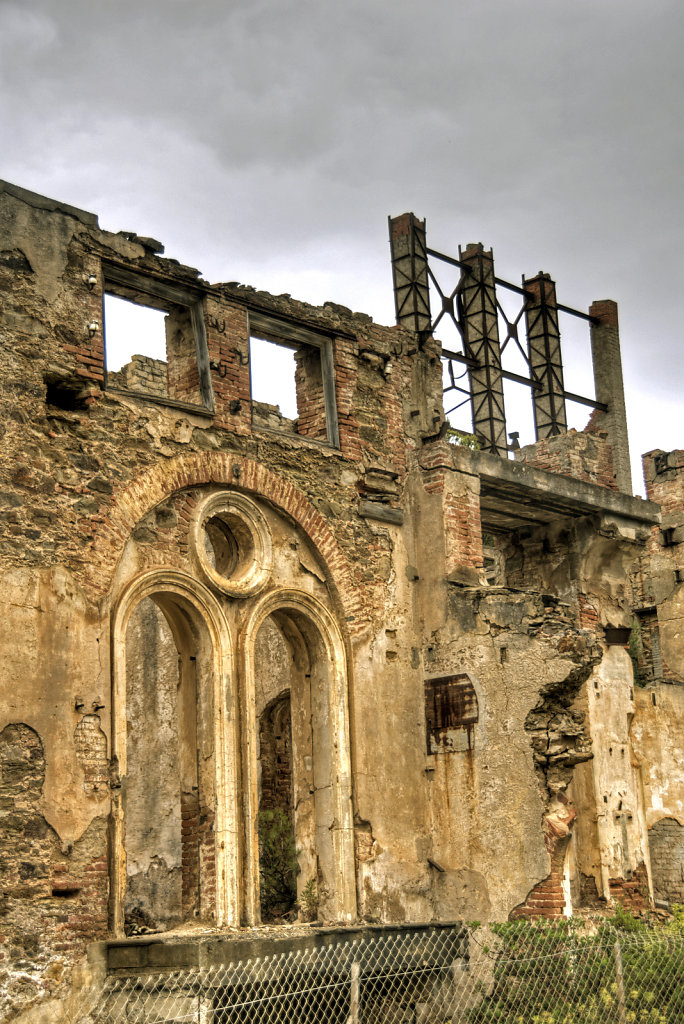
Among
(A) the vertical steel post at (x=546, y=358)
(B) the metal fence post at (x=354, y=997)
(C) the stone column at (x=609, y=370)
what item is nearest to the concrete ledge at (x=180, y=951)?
(B) the metal fence post at (x=354, y=997)

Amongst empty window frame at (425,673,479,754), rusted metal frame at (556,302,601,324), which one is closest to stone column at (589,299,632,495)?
rusted metal frame at (556,302,601,324)

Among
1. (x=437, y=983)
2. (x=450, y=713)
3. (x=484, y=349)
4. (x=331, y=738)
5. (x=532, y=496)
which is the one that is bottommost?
(x=437, y=983)

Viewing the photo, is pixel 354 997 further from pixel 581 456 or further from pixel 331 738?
pixel 581 456

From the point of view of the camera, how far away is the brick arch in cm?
977

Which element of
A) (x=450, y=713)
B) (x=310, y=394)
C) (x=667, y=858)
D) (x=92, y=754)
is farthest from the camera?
(x=667, y=858)

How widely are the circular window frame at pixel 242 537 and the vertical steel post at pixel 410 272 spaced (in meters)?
5.90

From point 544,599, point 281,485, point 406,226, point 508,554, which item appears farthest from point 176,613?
point 406,226

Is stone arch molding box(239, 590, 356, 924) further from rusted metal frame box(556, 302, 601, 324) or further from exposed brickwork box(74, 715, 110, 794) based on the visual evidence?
rusted metal frame box(556, 302, 601, 324)

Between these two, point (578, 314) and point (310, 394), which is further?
point (578, 314)

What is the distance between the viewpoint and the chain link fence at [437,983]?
8.67m

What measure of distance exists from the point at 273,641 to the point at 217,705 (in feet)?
13.6

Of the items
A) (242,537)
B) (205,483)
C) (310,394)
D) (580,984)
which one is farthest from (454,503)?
(580,984)

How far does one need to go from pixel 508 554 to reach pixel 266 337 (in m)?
4.98

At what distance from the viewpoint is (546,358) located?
1891 centimetres
